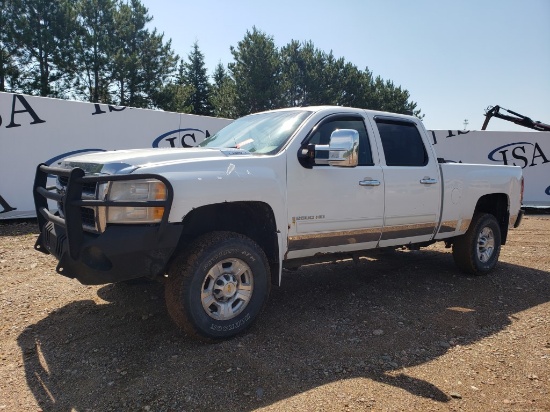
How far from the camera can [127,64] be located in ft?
100.0

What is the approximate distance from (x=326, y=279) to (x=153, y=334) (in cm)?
244

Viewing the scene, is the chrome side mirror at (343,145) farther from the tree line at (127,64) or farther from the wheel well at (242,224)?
the tree line at (127,64)

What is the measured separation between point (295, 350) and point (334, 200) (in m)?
1.37

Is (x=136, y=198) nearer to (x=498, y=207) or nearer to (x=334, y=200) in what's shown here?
(x=334, y=200)

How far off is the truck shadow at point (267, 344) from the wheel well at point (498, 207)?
1091 millimetres

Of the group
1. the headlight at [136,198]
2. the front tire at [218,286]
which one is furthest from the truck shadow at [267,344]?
the headlight at [136,198]

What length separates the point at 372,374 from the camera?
296cm

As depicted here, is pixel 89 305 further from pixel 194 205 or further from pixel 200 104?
pixel 200 104

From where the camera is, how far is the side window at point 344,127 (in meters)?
3.96

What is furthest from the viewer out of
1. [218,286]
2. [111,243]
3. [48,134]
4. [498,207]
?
[48,134]

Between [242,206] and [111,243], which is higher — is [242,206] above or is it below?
above

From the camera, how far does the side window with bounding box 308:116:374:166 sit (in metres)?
3.96

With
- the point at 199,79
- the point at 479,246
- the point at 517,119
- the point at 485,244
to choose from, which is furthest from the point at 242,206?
the point at 199,79

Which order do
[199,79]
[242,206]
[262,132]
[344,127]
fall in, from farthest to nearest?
[199,79], [344,127], [262,132], [242,206]
